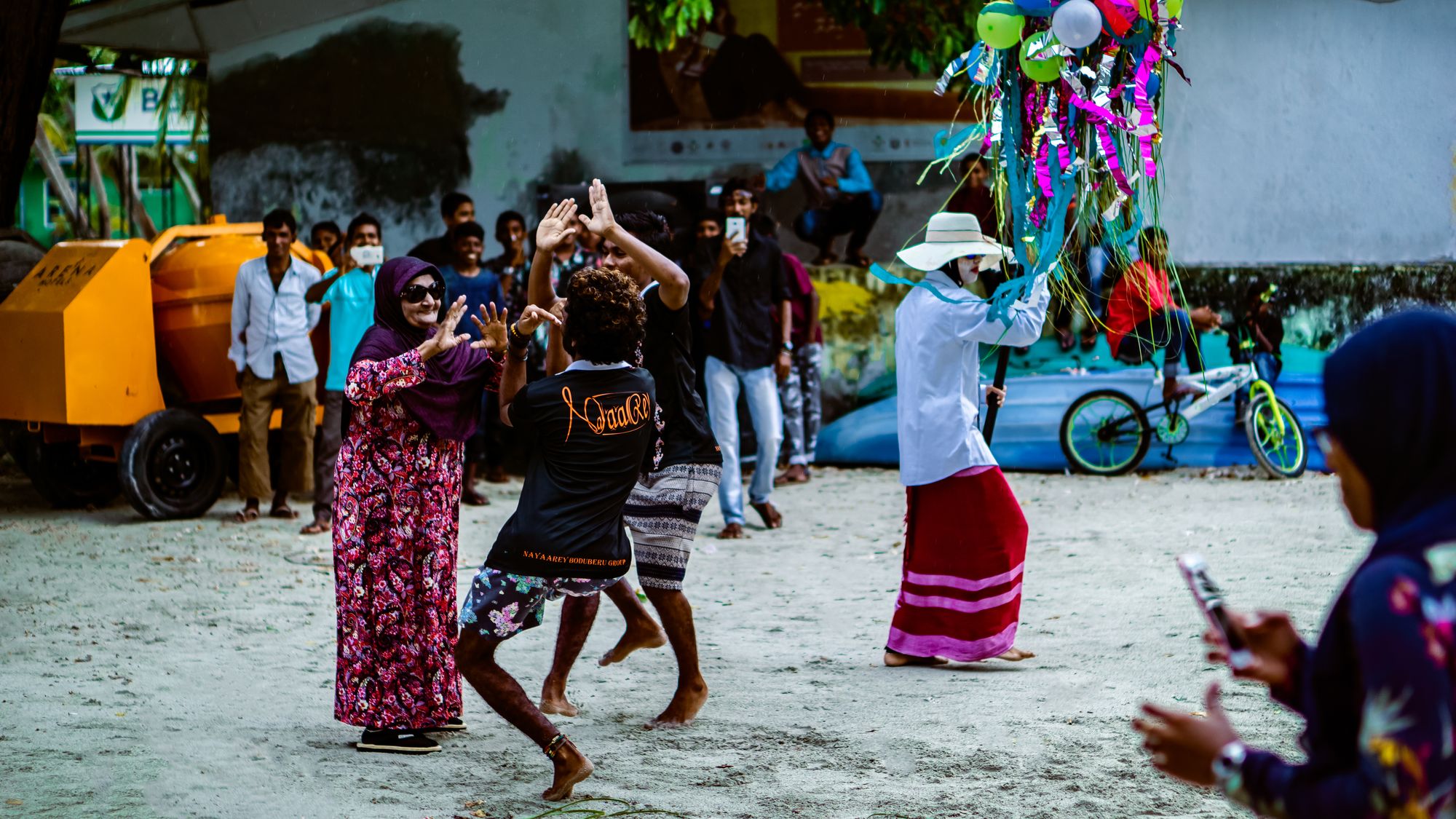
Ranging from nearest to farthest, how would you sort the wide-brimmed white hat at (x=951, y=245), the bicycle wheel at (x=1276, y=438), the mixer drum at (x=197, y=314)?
the wide-brimmed white hat at (x=951, y=245)
the mixer drum at (x=197, y=314)
the bicycle wheel at (x=1276, y=438)

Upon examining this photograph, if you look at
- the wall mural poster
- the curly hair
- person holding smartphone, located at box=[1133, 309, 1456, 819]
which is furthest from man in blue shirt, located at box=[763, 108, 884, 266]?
person holding smartphone, located at box=[1133, 309, 1456, 819]

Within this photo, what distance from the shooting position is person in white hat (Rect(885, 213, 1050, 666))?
566 cm

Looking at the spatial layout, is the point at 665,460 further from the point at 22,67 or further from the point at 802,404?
the point at 22,67

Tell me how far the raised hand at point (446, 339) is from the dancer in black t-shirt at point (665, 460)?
0.38 m

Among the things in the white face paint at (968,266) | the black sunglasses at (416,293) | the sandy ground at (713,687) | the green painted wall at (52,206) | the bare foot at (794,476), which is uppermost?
the green painted wall at (52,206)

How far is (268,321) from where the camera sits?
914cm

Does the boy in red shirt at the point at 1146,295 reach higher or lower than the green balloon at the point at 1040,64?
lower

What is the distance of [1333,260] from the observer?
12430 mm

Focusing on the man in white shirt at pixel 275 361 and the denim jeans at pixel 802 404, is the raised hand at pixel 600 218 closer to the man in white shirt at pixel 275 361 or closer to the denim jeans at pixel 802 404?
the man in white shirt at pixel 275 361

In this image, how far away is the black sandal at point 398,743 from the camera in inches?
187

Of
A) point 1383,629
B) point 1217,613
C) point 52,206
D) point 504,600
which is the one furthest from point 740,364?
point 52,206

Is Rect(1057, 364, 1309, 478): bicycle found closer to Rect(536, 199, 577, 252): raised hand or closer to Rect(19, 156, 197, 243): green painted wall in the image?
Rect(536, 199, 577, 252): raised hand

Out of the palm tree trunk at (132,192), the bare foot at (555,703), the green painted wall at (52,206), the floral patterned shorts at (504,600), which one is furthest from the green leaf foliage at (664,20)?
the green painted wall at (52,206)

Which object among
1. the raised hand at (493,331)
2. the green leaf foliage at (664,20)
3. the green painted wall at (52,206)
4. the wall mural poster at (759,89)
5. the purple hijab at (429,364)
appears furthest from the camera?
the green painted wall at (52,206)
